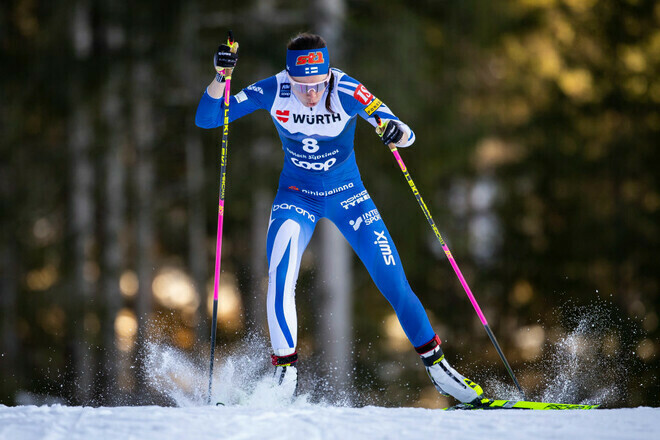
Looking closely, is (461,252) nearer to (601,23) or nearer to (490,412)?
(601,23)

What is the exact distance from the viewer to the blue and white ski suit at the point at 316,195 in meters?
4.73

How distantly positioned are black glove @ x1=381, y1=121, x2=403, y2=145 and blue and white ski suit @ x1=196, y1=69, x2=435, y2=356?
0.12 meters

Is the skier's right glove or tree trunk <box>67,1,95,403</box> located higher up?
the skier's right glove

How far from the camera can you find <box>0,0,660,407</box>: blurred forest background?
11883 mm

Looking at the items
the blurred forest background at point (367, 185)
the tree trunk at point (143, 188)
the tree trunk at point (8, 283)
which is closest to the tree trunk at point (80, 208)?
the blurred forest background at point (367, 185)

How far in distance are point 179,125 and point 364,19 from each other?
11.7ft

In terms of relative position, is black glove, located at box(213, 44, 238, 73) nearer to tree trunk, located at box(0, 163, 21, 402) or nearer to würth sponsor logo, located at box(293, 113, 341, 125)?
würth sponsor logo, located at box(293, 113, 341, 125)

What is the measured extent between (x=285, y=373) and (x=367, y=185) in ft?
22.3

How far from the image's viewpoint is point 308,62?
464 centimetres

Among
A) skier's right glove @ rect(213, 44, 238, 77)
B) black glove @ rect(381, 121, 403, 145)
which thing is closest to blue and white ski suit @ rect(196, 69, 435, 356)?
black glove @ rect(381, 121, 403, 145)

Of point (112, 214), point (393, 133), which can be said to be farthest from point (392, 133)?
point (112, 214)

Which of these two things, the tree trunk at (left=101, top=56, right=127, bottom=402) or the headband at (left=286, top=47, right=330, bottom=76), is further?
the tree trunk at (left=101, top=56, right=127, bottom=402)

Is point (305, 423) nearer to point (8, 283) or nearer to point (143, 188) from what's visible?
point (143, 188)

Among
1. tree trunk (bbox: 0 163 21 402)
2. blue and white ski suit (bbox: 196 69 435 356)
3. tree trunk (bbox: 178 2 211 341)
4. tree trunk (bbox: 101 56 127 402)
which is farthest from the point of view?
tree trunk (bbox: 0 163 21 402)
